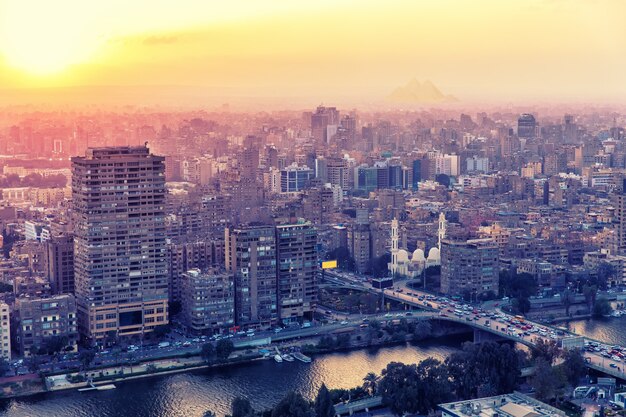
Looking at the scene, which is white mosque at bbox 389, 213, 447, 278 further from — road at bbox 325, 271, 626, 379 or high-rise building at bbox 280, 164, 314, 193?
high-rise building at bbox 280, 164, 314, 193

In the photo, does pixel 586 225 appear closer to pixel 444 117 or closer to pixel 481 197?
pixel 481 197

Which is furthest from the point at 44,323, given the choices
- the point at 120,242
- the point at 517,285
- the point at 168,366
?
the point at 517,285

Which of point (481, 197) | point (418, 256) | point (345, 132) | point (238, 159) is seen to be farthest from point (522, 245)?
point (345, 132)

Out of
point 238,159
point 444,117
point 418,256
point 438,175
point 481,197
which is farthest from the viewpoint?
point 444,117

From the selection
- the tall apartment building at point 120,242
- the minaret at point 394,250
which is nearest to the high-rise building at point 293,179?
the minaret at point 394,250

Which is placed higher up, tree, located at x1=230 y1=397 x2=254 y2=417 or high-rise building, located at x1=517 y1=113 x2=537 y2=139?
high-rise building, located at x1=517 y1=113 x2=537 y2=139

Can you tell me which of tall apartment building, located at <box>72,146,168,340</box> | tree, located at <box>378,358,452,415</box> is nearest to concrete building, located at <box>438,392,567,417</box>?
tree, located at <box>378,358,452,415</box>

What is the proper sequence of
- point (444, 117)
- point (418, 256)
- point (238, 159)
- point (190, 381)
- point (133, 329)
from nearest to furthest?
point (190, 381), point (133, 329), point (418, 256), point (238, 159), point (444, 117)
